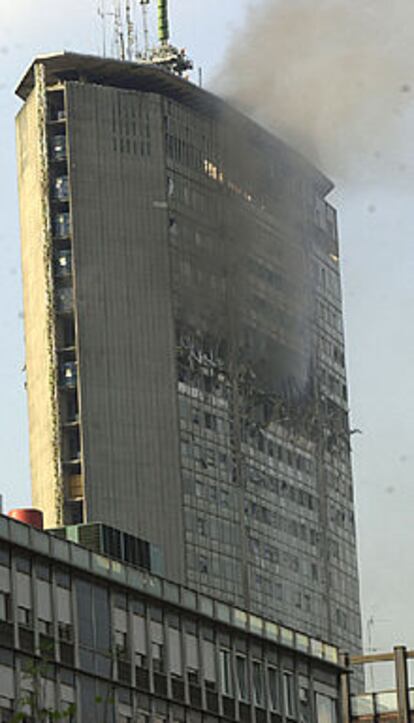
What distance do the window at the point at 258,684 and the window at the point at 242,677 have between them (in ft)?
2.23

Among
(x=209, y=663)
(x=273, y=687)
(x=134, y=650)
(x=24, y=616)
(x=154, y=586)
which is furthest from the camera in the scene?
(x=273, y=687)

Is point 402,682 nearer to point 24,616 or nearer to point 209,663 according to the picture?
point 209,663

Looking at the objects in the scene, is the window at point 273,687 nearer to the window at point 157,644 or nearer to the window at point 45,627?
the window at point 157,644

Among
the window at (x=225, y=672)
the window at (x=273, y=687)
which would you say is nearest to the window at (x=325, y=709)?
the window at (x=273, y=687)

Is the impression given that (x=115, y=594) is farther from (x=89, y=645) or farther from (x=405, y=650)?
(x=405, y=650)

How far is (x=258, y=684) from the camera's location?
369ft

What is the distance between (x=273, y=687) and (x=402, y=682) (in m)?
24.1

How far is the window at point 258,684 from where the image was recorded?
11200 centimetres

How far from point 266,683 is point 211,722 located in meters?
5.38

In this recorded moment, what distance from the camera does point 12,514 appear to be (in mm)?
111625

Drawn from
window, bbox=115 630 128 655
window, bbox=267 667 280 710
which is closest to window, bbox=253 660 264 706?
window, bbox=267 667 280 710

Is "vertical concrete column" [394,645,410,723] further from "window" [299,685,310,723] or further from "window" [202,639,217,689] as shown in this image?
"window" [202,639,217,689]

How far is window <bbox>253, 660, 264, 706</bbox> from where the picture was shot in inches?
4409

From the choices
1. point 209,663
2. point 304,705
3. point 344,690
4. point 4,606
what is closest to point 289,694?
point 304,705
